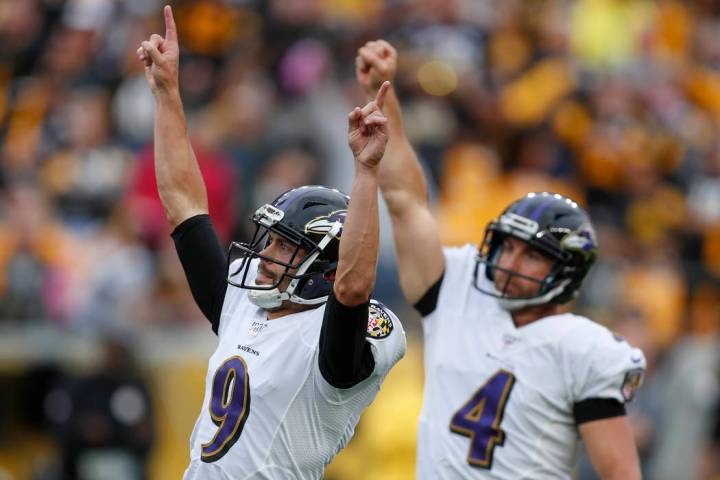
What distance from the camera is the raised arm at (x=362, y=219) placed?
4188 millimetres

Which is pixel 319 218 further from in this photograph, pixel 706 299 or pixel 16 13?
pixel 16 13

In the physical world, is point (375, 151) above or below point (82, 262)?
above

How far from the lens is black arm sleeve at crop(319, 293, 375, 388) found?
4.23m

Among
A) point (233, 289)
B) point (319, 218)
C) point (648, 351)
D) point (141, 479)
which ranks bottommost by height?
point (141, 479)

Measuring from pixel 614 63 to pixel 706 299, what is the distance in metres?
3.65

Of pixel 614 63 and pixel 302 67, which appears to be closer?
pixel 302 67

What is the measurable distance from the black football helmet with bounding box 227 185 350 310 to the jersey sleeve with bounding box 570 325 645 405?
1160mm

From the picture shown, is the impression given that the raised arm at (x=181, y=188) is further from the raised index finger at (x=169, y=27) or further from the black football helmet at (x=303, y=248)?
the black football helmet at (x=303, y=248)

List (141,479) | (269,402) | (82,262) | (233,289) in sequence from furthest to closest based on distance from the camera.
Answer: (82,262)
(141,479)
(233,289)
(269,402)

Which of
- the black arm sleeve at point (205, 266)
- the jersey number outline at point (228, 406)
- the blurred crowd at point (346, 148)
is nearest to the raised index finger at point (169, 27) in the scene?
the black arm sleeve at point (205, 266)

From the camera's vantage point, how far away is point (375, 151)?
425 cm

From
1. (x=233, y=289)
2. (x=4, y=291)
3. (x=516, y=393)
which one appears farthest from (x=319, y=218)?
(x=4, y=291)

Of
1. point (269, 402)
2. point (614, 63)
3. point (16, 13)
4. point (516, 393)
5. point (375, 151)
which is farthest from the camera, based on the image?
point (614, 63)

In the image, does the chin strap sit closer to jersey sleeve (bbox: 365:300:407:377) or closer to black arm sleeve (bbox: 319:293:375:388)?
jersey sleeve (bbox: 365:300:407:377)
